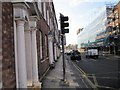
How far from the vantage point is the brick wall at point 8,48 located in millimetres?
6101

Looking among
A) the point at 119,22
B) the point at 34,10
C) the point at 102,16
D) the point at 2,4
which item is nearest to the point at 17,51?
the point at 2,4

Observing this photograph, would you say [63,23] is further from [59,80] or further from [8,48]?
[8,48]

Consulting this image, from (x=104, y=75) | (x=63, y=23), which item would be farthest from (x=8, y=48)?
(x=104, y=75)

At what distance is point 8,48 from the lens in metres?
→ 6.46

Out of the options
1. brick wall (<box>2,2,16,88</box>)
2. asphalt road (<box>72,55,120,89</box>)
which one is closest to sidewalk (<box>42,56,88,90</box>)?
asphalt road (<box>72,55,120,89</box>)

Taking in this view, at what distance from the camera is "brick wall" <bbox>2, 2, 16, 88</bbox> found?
20.0 ft

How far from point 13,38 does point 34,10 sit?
244 centimetres

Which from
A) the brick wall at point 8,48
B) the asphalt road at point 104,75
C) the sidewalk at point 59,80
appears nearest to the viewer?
the brick wall at point 8,48

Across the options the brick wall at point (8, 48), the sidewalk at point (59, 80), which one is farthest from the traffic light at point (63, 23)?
the brick wall at point (8, 48)

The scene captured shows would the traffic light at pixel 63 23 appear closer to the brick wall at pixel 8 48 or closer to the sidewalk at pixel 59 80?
the sidewalk at pixel 59 80

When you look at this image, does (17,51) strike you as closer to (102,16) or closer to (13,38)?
(13,38)

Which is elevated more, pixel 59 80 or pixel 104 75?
pixel 59 80

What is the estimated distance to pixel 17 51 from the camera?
7.28 m

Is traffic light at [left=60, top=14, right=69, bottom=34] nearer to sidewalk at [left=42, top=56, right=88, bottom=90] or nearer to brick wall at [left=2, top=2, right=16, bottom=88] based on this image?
sidewalk at [left=42, top=56, right=88, bottom=90]
